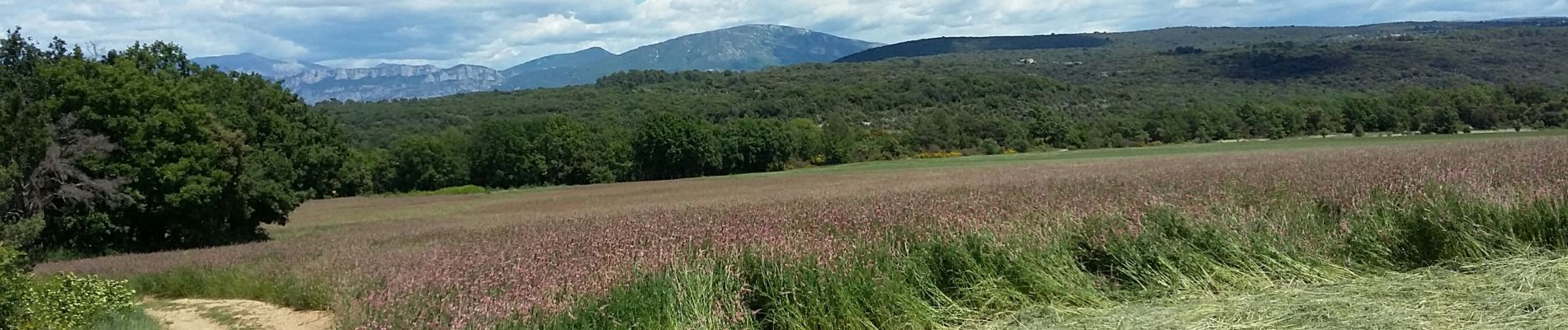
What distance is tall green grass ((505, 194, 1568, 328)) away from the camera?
6.59 m

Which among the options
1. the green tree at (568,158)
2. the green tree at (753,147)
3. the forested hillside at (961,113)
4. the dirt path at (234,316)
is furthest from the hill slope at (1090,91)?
the dirt path at (234,316)

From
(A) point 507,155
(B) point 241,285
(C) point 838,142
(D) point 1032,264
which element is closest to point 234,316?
(B) point 241,285

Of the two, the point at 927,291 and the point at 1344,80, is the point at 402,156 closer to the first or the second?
the point at 927,291

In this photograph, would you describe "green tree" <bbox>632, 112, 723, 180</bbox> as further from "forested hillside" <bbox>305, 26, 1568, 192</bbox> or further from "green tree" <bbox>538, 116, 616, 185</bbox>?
"green tree" <bbox>538, 116, 616, 185</bbox>

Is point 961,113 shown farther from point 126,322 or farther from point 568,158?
point 126,322

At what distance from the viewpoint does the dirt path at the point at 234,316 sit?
30.2 ft

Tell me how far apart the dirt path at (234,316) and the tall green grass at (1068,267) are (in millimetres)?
3990

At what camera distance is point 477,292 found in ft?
22.0

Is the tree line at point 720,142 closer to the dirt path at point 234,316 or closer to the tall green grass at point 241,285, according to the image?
the tall green grass at point 241,285

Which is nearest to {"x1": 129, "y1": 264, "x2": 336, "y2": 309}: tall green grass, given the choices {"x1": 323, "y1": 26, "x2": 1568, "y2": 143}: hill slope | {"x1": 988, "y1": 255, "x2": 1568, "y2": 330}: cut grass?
{"x1": 988, "y1": 255, "x2": 1568, "y2": 330}: cut grass

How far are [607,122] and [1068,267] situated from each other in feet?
359

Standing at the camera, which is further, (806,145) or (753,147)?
(806,145)

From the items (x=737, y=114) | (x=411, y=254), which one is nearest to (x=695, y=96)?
(x=737, y=114)

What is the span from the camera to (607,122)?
113938mm
